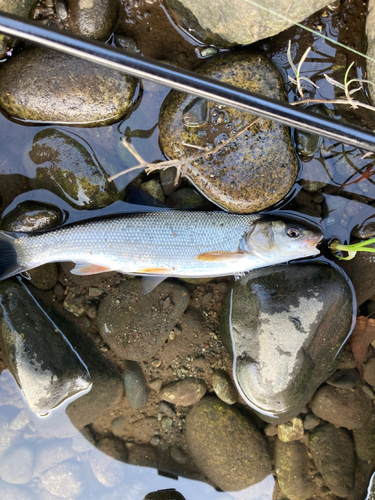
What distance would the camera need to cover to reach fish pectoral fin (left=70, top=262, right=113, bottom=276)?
3.16m

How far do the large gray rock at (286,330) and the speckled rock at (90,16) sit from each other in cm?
261

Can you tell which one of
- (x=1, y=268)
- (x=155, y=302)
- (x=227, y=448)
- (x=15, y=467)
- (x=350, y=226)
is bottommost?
(x=15, y=467)

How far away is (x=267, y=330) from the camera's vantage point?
10.1 ft

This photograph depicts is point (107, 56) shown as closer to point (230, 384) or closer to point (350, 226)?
point (350, 226)

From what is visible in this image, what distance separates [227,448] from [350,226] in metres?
2.56

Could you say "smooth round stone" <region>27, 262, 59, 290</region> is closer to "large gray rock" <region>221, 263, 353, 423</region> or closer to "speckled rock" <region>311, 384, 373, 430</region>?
"large gray rock" <region>221, 263, 353, 423</region>

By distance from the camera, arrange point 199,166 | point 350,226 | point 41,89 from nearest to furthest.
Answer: point 41,89 → point 199,166 → point 350,226

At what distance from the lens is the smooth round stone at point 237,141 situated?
2.92 metres

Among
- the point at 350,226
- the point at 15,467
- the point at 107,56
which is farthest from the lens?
the point at 15,467

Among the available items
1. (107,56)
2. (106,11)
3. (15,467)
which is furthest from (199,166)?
(15,467)

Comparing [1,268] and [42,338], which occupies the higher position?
[1,268]

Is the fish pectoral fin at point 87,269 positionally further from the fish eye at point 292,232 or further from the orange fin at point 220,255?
the fish eye at point 292,232

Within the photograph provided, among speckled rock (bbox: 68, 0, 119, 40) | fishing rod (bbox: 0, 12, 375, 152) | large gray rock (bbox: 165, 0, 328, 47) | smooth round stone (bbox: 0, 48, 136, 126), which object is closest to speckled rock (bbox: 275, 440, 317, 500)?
fishing rod (bbox: 0, 12, 375, 152)

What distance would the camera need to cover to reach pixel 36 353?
3.05 meters
